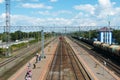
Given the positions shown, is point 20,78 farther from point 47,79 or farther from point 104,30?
point 104,30

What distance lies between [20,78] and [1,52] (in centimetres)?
3945

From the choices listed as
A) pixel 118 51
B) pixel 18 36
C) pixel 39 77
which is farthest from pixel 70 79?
pixel 18 36

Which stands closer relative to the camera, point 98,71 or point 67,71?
point 98,71

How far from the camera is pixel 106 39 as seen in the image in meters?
129

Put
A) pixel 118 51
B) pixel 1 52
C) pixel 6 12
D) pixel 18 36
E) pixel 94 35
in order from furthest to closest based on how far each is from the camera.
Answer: pixel 18 36 → pixel 94 35 → pixel 1 52 → pixel 6 12 → pixel 118 51

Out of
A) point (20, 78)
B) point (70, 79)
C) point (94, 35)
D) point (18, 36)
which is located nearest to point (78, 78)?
point (70, 79)

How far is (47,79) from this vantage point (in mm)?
31047

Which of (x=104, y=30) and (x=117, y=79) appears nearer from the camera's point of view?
(x=117, y=79)

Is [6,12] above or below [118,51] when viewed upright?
above

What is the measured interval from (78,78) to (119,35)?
98.7 metres

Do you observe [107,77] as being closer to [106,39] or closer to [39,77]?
[39,77]

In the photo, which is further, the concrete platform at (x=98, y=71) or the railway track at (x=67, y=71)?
the railway track at (x=67, y=71)

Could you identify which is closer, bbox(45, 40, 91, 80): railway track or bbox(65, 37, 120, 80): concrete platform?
bbox(65, 37, 120, 80): concrete platform

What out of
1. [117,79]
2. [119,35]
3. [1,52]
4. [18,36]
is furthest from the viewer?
[18,36]
